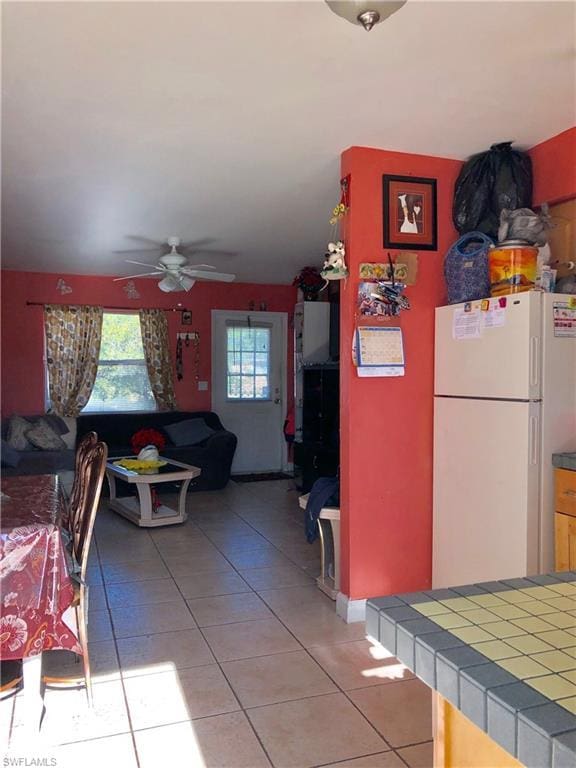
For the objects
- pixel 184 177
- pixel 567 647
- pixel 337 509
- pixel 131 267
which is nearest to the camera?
pixel 567 647

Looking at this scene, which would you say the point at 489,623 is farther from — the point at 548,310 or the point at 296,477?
the point at 296,477

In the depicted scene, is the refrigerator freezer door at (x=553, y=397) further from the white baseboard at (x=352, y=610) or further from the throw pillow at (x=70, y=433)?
the throw pillow at (x=70, y=433)

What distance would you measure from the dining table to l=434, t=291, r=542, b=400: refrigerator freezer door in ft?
6.29

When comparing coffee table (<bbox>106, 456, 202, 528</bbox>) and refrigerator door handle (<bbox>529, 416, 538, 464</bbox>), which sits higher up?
refrigerator door handle (<bbox>529, 416, 538, 464</bbox>)

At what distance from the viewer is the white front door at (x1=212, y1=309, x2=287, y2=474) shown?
7.29 metres

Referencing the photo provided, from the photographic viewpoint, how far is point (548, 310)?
2523mm

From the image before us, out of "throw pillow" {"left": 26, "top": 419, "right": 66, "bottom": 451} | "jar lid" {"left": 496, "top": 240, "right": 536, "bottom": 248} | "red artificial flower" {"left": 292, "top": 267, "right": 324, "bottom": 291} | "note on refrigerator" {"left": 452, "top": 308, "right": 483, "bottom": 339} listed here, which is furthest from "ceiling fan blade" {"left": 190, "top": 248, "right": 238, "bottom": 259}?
"jar lid" {"left": 496, "top": 240, "right": 536, "bottom": 248}

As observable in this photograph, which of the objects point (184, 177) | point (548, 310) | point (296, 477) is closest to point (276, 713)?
point (548, 310)

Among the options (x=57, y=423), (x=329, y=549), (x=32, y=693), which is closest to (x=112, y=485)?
(x=57, y=423)

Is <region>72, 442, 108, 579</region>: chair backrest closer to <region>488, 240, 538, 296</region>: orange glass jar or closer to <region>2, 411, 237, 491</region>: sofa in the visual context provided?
<region>488, 240, 538, 296</region>: orange glass jar

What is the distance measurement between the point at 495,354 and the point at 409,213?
3.00ft

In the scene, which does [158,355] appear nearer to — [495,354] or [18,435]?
[18,435]

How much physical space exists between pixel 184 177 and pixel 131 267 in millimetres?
3026

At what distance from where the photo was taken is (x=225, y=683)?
2.41 metres
